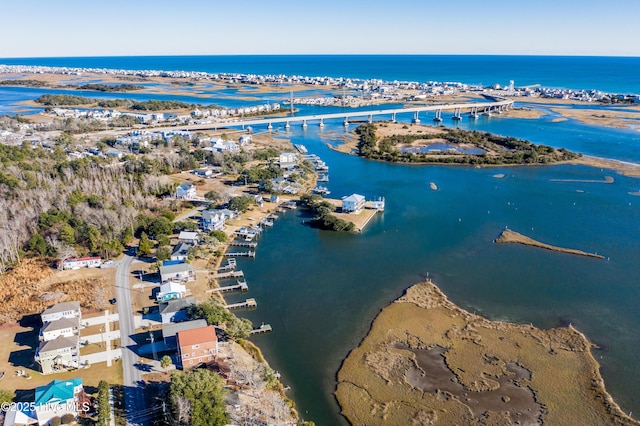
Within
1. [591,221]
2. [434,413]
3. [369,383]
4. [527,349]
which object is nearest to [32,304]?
[369,383]

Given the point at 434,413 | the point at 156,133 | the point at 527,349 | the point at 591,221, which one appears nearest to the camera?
the point at 434,413

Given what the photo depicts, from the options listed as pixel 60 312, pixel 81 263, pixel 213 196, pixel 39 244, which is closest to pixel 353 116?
pixel 213 196

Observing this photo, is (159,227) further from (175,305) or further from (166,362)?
(166,362)

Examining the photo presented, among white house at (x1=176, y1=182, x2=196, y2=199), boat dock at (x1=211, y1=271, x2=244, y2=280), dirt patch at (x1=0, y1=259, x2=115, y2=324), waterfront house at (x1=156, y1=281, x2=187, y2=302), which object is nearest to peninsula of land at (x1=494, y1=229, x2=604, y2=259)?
boat dock at (x1=211, y1=271, x2=244, y2=280)

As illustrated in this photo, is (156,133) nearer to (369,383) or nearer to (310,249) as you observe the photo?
(310,249)

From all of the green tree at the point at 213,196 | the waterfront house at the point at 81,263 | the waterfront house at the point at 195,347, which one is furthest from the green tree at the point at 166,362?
the green tree at the point at 213,196

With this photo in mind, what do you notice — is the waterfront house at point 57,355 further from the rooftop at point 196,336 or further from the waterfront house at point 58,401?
the rooftop at point 196,336
